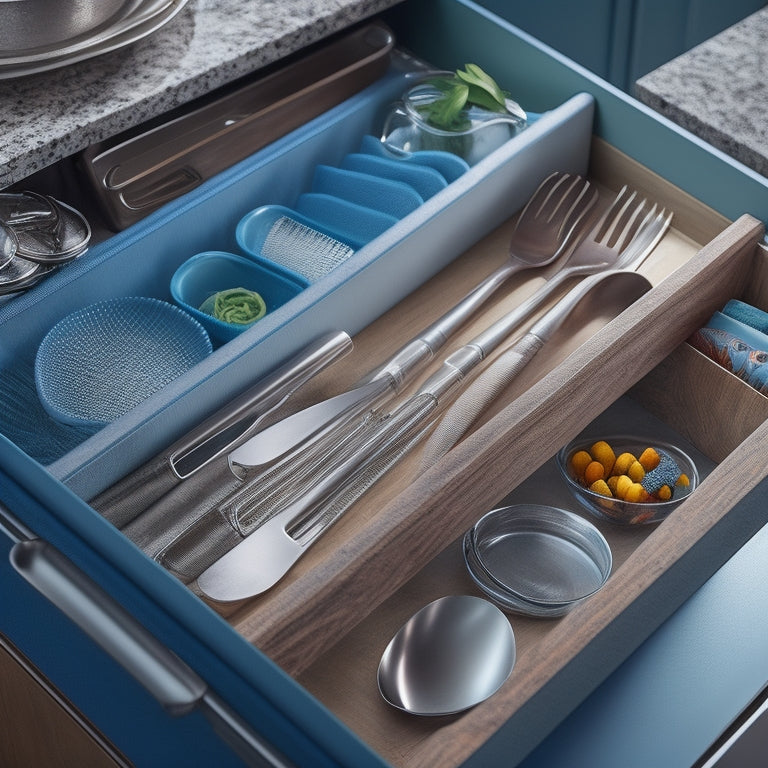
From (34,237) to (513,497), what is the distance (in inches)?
21.9

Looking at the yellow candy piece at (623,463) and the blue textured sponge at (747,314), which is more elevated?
the blue textured sponge at (747,314)

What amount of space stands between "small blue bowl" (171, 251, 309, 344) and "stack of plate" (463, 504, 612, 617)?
346 mm

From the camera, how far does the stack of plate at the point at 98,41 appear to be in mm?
1092

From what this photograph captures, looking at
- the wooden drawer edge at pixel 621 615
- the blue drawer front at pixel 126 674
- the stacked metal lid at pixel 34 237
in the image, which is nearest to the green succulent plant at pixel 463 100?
the stacked metal lid at pixel 34 237

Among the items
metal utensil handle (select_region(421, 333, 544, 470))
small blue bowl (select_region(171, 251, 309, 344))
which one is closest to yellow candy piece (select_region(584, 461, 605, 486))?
metal utensil handle (select_region(421, 333, 544, 470))

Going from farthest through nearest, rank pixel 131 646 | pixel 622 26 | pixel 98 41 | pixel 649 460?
pixel 622 26 < pixel 98 41 < pixel 649 460 < pixel 131 646

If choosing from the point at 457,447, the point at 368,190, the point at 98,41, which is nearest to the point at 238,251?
the point at 368,190

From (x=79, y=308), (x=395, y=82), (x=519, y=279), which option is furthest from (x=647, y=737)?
(x=395, y=82)

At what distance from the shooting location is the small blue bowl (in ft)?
3.59

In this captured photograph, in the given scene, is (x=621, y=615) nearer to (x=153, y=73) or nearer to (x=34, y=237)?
(x=34, y=237)

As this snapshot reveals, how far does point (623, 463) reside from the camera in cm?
96

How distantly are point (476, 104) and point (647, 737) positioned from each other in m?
0.78

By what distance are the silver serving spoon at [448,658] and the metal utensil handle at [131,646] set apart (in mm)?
198

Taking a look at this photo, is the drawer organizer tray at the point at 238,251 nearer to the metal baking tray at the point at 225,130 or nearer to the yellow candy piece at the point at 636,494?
the metal baking tray at the point at 225,130
